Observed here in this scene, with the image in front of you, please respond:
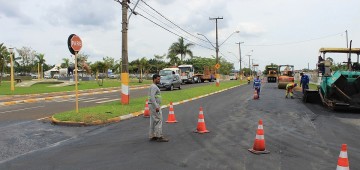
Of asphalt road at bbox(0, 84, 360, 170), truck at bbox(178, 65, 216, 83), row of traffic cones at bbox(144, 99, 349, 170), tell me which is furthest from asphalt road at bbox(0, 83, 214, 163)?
truck at bbox(178, 65, 216, 83)

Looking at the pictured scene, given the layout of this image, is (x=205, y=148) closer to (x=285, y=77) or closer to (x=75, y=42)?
(x=75, y=42)

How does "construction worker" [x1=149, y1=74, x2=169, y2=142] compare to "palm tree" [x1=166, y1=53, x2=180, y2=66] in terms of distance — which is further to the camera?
"palm tree" [x1=166, y1=53, x2=180, y2=66]

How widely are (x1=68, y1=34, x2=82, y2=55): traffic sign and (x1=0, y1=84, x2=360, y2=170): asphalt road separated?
3.08 m

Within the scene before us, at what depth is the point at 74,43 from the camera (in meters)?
14.3

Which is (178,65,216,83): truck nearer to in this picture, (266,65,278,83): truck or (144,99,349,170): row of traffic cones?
(266,65,278,83): truck

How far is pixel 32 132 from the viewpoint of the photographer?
37.4 ft

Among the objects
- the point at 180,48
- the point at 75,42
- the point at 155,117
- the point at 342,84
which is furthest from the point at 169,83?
the point at 180,48

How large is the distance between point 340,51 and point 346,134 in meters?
8.04

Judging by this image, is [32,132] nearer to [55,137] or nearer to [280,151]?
[55,137]

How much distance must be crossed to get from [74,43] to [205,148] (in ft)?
25.6

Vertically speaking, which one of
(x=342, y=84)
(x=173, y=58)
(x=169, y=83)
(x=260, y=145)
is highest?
(x=173, y=58)

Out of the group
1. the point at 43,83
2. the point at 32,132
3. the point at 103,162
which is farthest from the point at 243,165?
the point at 43,83

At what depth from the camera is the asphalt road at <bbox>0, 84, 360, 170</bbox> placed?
23.7 ft

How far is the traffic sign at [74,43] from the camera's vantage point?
14.1m
